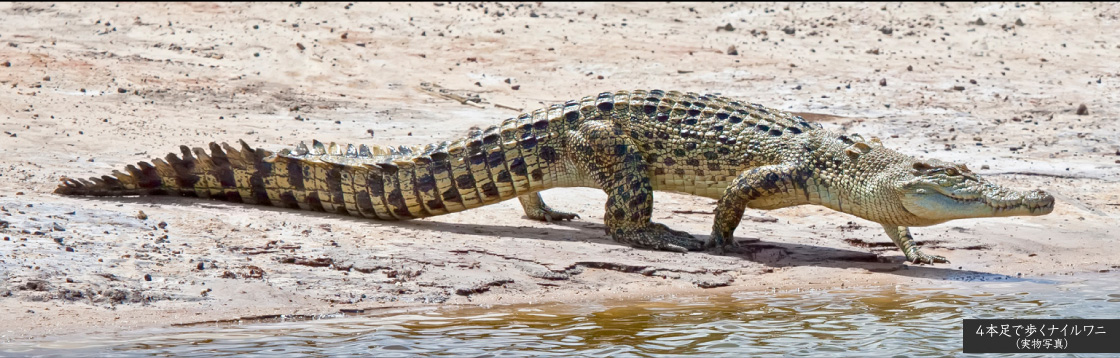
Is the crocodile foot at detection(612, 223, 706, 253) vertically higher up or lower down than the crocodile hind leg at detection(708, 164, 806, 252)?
lower down

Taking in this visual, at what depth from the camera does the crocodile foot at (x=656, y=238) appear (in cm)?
737

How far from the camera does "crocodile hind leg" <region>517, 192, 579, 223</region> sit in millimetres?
8141

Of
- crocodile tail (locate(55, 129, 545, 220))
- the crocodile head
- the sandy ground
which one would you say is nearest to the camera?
the sandy ground

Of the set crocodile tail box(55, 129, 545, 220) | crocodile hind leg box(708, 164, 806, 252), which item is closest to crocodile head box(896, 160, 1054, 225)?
crocodile hind leg box(708, 164, 806, 252)

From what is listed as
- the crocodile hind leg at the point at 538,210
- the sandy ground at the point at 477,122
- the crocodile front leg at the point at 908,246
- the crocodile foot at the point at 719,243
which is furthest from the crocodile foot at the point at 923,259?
the crocodile hind leg at the point at 538,210

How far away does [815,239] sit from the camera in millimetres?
7879

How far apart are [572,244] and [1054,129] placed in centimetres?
523

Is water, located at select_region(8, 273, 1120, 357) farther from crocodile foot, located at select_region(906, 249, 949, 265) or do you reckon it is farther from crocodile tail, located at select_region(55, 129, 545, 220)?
crocodile tail, located at select_region(55, 129, 545, 220)

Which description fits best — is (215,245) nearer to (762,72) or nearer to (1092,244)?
(1092,244)

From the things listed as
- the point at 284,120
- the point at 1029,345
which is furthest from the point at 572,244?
the point at 284,120

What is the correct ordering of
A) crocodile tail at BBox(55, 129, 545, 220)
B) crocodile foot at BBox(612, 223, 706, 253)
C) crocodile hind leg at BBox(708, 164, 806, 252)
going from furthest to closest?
crocodile tail at BBox(55, 129, 545, 220), crocodile foot at BBox(612, 223, 706, 253), crocodile hind leg at BBox(708, 164, 806, 252)

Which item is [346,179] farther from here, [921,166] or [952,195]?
[952,195]

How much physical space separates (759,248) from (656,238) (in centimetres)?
64

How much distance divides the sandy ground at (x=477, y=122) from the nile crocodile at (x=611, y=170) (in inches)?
7.6
